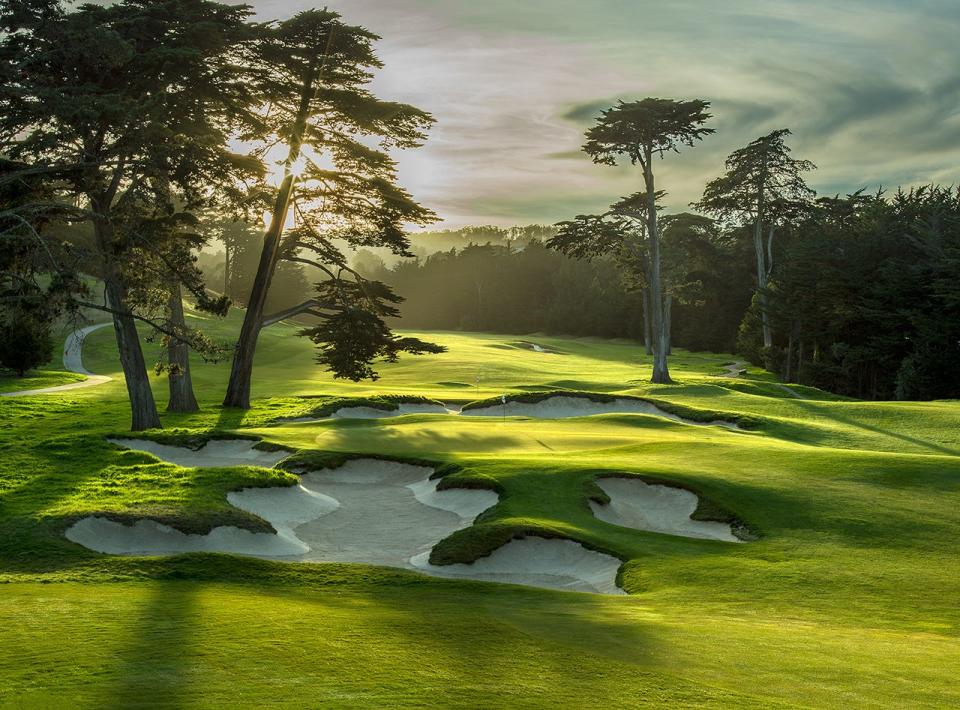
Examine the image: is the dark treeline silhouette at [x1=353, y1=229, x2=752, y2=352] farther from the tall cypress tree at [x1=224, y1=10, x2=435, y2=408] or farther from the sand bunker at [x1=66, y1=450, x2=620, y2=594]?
the sand bunker at [x1=66, y1=450, x2=620, y2=594]

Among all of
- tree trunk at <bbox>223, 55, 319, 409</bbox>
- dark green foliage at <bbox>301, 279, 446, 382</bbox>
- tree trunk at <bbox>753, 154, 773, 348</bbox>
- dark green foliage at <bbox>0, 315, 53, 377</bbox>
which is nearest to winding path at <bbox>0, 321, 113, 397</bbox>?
dark green foliage at <bbox>0, 315, 53, 377</bbox>

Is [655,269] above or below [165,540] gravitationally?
above

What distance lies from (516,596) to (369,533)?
5739 mm

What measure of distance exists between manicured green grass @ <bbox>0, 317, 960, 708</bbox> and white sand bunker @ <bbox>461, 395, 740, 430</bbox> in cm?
796

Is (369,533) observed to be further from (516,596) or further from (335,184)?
(335,184)

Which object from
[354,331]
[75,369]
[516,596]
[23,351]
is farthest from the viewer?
[75,369]

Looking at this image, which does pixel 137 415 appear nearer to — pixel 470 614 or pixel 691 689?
pixel 470 614

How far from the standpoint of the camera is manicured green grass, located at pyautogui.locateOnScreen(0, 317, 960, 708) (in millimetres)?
6590

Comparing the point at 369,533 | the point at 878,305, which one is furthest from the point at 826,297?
the point at 369,533

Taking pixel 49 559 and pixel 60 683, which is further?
pixel 49 559

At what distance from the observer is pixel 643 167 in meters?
49.8

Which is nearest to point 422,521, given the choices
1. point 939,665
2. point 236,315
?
point 939,665

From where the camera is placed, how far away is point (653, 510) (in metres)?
17.8

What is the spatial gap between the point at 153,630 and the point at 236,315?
86494mm
